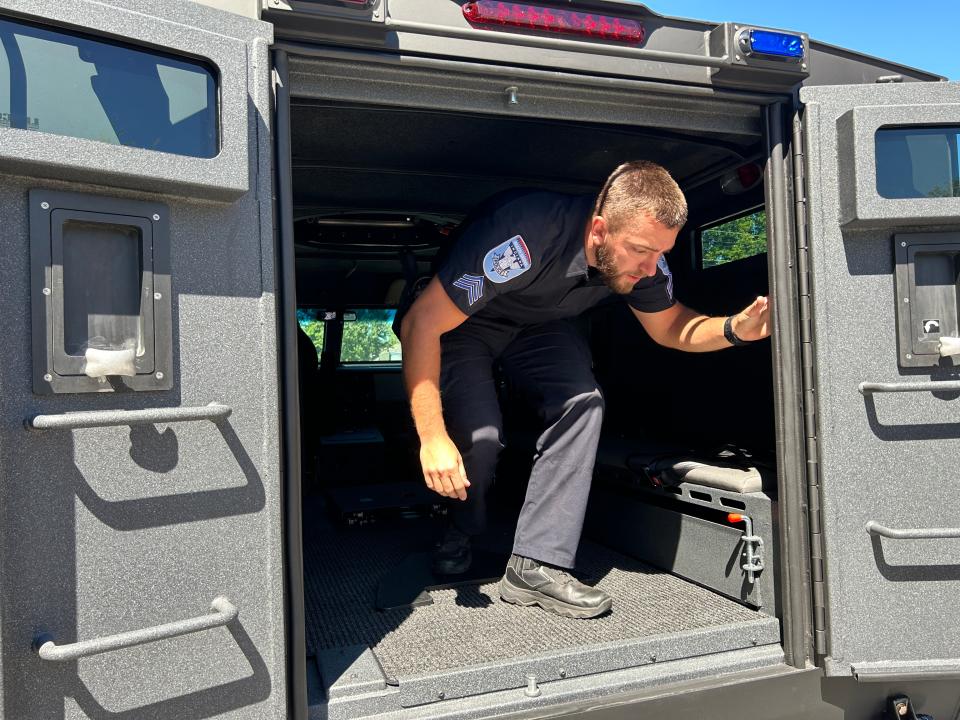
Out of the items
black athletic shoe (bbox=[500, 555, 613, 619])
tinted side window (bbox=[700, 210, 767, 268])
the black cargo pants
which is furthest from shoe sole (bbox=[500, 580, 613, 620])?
tinted side window (bbox=[700, 210, 767, 268])

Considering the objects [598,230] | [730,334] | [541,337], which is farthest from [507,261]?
[730,334]

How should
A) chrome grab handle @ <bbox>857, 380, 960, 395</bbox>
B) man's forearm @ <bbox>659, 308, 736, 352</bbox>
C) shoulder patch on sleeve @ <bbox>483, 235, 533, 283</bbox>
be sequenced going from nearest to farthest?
chrome grab handle @ <bbox>857, 380, 960, 395</bbox>
shoulder patch on sleeve @ <bbox>483, 235, 533, 283</bbox>
man's forearm @ <bbox>659, 308, 736, 352</bbox>

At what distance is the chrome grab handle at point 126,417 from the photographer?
119 cm

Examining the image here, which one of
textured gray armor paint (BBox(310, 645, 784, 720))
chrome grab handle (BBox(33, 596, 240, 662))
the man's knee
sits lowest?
textured gray armor paint (BBox(310, 645, 784, 720))

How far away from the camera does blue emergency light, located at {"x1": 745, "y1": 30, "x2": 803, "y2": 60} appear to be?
173cm

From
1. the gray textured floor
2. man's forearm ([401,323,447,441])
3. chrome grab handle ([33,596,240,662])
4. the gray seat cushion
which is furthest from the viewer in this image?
the gray seat cushion

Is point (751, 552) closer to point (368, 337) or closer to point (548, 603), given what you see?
point (548, 603)

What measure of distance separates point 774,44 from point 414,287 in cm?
157

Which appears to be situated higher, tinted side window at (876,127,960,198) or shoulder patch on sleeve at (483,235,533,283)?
tinted side window at (876,127,960,198)

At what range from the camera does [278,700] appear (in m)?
1.43

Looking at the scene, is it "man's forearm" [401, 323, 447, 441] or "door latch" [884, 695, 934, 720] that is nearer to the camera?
"door latch" [884, 695, 934, 720]

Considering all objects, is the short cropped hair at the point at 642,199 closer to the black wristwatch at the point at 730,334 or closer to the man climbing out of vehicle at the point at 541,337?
the man climbing out of vehicle at the point at 541,337

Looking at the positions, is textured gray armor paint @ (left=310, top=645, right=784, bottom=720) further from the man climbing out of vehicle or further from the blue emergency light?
the blue emergency light

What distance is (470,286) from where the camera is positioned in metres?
2.03
